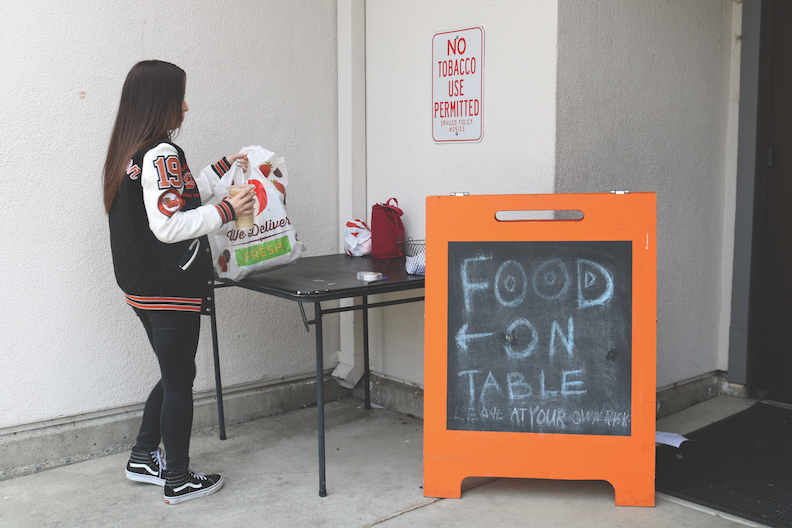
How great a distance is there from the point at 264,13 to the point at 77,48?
955 millimetres

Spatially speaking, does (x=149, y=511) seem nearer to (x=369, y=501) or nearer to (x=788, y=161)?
(x=369, y=501)

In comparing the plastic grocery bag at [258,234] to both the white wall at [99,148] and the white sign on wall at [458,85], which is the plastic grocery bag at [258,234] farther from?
the white sign on wall at [458,85]

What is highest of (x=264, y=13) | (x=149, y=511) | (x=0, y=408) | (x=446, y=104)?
(x=264, y=13)

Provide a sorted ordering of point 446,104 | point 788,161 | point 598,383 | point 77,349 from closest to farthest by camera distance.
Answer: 1. point 598,383
2. point 77,349
3. point 446,104
4. point 788,161

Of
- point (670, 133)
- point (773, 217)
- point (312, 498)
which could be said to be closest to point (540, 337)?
point (312, 498)

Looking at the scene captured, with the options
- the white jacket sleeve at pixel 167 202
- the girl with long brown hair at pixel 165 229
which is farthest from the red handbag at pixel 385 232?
the white jacket sleeve at pixel 167 202

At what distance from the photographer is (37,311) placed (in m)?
3.10

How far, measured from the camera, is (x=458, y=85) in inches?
135

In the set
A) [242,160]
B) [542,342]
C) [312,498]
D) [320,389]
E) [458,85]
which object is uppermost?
[458,85]

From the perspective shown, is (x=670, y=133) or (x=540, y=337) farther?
(x=670, y=133)

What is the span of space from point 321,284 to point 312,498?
0.83 metres

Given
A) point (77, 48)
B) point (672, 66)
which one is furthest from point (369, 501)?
point (672, 66)

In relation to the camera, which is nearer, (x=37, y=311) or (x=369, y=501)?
(x=369, y=501)

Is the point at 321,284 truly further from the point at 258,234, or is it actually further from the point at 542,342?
the point at 542,342
